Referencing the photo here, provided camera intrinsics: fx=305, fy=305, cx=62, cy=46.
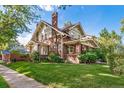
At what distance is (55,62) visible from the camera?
290 inches

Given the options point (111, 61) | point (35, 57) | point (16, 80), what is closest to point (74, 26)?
point (35, 57)

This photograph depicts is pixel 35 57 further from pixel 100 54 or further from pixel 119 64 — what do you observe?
pixel 119 64

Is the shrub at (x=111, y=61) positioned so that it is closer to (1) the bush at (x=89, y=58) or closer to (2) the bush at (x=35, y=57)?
(1) the bush at (x=89, y=58)

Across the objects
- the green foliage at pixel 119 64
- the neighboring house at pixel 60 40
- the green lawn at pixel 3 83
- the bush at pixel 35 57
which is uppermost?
the neighboring house at pixel 60 40

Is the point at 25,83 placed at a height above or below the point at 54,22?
below

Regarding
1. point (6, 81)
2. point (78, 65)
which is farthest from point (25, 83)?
point (78, 65)

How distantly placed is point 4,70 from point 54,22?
6.17 feet

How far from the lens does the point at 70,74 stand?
22.2 ft

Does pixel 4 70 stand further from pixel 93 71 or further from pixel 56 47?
pixel 93 71

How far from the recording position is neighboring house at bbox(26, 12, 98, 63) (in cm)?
748

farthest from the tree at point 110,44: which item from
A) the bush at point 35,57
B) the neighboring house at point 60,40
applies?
the bush at point 35,57

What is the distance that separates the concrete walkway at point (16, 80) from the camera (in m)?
6.03

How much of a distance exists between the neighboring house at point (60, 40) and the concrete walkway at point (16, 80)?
0.77 metres

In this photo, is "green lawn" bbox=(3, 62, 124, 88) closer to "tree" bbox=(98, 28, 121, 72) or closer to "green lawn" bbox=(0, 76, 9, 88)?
"tree" bbox=(98, 28, 121, 72)
